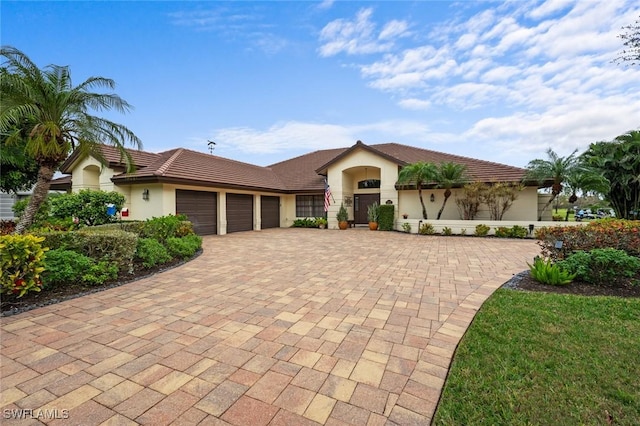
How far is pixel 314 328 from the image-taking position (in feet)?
11.4

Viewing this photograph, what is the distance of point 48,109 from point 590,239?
1310 cm

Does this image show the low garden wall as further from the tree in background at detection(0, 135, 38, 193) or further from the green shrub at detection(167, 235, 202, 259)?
the tree in background at detection(0, 135, 38, 193)

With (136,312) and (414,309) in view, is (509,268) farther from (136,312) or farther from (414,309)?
(136,312)

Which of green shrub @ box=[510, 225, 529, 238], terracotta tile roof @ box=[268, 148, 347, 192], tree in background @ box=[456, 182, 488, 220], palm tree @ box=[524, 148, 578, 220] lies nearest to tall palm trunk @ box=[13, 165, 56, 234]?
terracotta tile roof @ box=[268, 148, 347, 192]

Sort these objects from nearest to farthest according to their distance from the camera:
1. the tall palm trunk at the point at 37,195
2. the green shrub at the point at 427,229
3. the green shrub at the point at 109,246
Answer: the green shrub at the point at 109,246 → the tall palm trunk at the point at 37,195 → the green shrub at the point at 427,229

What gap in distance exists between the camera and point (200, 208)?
13586 millimetres

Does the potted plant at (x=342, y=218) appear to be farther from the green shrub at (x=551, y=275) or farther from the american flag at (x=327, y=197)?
the green shrub at (x=551, y=275)

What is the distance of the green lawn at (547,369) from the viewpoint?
2002mm

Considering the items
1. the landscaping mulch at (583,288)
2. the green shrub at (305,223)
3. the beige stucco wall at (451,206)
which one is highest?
the beige stucco wall at (451,206)

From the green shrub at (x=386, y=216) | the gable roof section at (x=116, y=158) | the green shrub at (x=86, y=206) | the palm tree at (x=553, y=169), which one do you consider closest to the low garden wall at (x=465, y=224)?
the green shrub at (x=386, y=216)

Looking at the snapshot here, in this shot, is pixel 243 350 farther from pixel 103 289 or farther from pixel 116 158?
pixel 116 158

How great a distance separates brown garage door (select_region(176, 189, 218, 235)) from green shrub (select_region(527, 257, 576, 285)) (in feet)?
42.1

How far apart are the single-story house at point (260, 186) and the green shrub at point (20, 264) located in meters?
7.68

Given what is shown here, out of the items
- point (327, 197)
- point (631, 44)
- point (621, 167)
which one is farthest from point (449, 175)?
point (631, 44)
